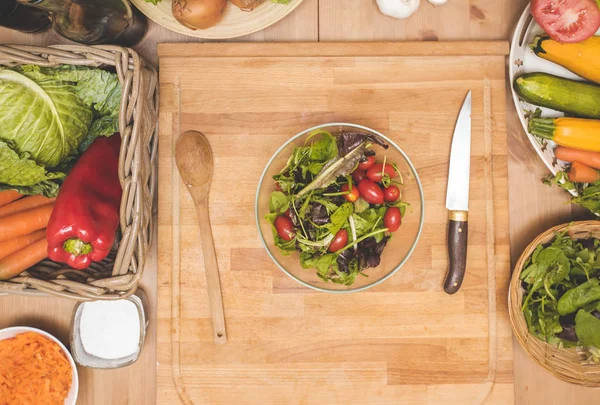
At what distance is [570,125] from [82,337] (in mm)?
1273

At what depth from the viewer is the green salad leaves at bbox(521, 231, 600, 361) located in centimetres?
108

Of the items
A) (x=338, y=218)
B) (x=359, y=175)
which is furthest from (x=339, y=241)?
(x=359, y=175)

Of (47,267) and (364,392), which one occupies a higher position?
(47,267)

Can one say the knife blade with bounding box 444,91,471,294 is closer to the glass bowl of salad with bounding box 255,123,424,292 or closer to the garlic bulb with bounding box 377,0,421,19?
the glass bowl of salad with bounding box 255,123,424,292

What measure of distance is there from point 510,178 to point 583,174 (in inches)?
6.4

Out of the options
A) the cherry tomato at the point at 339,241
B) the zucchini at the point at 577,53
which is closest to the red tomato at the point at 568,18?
the zucchini at the point at 577,53

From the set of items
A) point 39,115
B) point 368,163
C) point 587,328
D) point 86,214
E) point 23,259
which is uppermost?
point 39,115

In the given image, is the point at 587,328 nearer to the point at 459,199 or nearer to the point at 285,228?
the point at 459,199

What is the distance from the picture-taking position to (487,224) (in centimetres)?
121

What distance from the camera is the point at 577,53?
113 cm

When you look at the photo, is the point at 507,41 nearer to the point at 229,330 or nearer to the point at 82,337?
the point at 229,330

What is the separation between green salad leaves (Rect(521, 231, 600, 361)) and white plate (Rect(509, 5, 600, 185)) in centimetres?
19

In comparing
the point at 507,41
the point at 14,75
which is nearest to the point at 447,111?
the point at 507,41

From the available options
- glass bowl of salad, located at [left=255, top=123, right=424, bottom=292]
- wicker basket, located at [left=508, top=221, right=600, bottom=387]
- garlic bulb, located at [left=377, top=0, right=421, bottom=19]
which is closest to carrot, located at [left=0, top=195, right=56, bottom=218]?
glass bowl of salad, located at [left=255, top=123, right=424, bottom=292]
